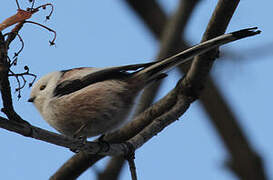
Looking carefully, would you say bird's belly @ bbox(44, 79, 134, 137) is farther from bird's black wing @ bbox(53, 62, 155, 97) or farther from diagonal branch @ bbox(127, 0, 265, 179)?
diagonal branch @ bbox(127, 0, 265, 179)

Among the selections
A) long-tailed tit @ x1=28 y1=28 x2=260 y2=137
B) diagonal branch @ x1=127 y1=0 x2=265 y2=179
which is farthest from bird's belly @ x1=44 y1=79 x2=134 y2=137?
diagonal branch @ x1=127 y1=0 x2=265 y2=179

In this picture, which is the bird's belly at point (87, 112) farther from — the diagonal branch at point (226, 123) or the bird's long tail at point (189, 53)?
the diagonal branch at point (226, 123)

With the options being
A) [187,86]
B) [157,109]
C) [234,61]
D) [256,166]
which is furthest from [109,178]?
[234,61]

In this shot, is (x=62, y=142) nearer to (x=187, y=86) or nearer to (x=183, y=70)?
(x=187, y=86)

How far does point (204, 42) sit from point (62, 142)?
1165 millimetres

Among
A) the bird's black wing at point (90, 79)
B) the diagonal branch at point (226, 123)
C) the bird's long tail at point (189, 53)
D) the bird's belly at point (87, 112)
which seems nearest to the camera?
the bird's long tail at point (189, 53)

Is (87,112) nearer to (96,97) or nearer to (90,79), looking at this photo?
(96,97)

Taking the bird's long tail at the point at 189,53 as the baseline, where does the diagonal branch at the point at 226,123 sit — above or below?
below

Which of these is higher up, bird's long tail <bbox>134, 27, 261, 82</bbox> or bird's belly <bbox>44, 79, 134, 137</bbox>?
bird's long tail <bbox>134, 27, 261, 82</bbox>

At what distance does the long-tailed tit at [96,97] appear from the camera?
10.1 feet

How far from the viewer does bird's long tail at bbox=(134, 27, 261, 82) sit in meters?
2.60

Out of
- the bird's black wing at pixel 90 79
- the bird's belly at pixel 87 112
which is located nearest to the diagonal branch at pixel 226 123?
the bird's black wing at pixel 90 79

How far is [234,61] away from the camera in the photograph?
4.46 m

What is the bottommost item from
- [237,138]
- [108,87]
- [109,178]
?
[109,178]
